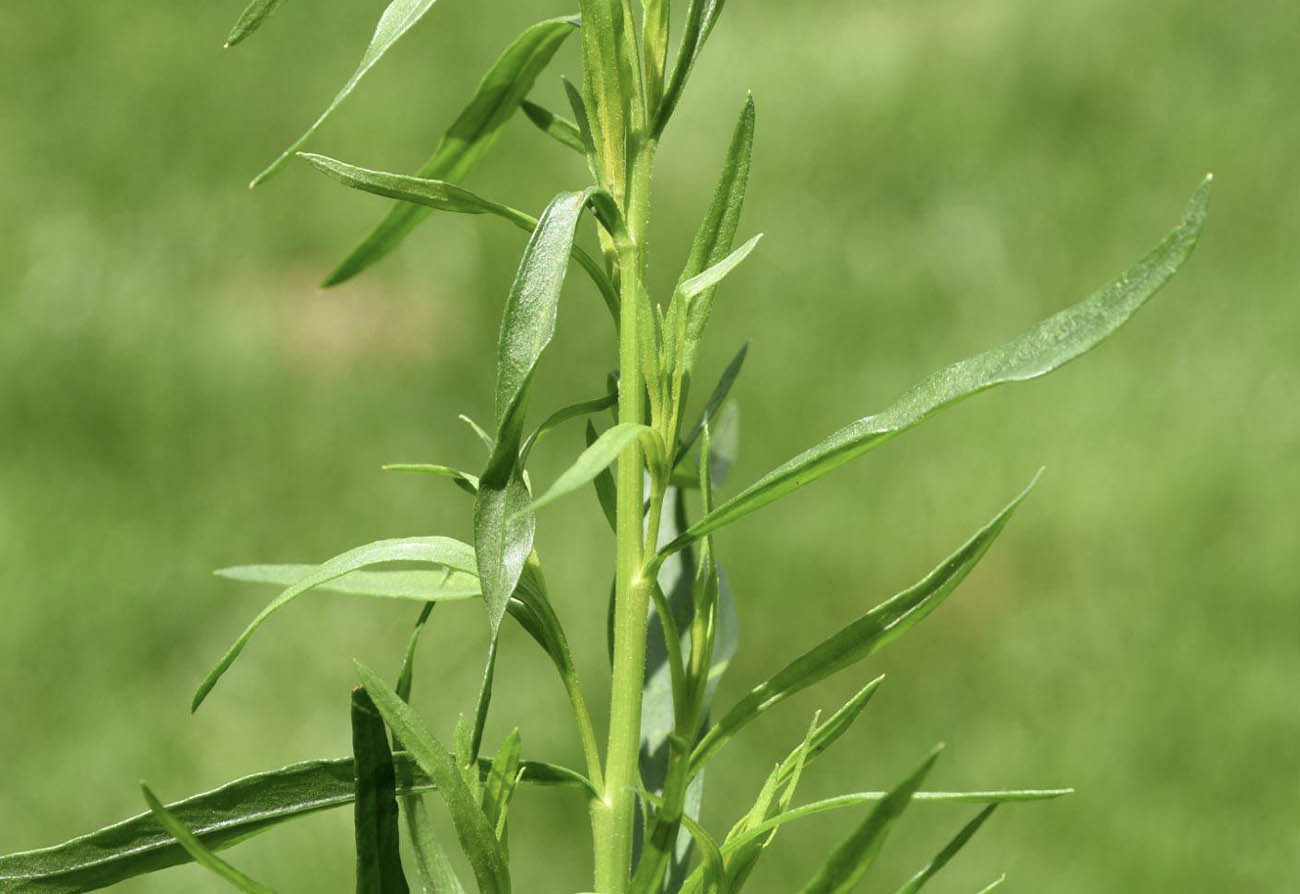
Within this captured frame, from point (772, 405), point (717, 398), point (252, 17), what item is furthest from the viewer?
point (772, 405)

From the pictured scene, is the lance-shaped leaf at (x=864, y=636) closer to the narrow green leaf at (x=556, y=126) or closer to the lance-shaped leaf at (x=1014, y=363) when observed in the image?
the lance-shaped leaf at (x=1014, y=363)

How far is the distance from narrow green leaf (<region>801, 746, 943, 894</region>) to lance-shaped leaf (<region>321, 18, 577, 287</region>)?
0.34 m

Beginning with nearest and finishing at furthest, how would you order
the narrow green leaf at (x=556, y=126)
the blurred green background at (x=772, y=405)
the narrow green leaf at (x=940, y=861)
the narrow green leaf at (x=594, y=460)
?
the narrow green leaf at (x=594, y=460) < the narrow green leaf at (x=940, y=861) < the narrow green leaf at (x=556, y=126) < the blurred green background at (x=772, y=405)

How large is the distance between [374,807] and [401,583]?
0.14 m

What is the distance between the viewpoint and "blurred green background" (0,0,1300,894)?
250cm

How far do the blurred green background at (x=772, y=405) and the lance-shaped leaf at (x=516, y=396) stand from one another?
1908 millimetres

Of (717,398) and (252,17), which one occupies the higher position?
(252,17)

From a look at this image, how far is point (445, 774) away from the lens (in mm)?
542

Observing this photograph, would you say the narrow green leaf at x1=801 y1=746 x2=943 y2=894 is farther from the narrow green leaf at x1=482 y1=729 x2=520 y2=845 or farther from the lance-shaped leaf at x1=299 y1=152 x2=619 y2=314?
the lance-shaped leaf at x1=299 y1=152 x2=619 y2=314

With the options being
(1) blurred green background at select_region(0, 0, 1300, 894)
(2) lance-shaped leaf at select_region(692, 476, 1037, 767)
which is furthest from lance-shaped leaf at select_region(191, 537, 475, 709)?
(1) blurred green background at select_region(0, 0, 1300, 894)

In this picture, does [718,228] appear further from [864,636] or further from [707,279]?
[864,636]

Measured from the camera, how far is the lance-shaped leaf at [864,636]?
2.04ft

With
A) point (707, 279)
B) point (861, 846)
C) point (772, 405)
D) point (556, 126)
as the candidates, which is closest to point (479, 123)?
point (556, 126)

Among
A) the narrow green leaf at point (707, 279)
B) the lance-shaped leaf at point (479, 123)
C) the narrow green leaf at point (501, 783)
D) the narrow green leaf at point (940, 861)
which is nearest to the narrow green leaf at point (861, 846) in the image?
the narrow green leaf at point (940, 861)
